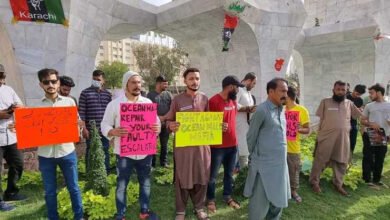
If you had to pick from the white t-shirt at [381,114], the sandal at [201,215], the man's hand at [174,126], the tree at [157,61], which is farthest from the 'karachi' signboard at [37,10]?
the tree at [157,61]

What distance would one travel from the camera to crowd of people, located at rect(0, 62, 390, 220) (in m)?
3.54

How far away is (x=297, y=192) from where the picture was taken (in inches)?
213

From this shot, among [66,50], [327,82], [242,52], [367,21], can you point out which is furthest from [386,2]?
[66,50]

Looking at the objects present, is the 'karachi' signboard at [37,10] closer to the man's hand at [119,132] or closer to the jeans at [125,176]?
the man's hand at [119,132]

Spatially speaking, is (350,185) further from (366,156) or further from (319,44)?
(319,44)

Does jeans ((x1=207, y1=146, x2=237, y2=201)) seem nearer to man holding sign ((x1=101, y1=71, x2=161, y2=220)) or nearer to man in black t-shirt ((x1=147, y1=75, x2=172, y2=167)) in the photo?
man holding sign ((x1=101, y1=71, x2=161, y2=220))

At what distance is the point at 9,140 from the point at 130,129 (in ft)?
6.59

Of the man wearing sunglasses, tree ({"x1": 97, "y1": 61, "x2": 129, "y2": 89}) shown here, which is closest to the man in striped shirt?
the man wearing sunglasses

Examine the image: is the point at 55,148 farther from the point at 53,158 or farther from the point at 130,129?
the point at 130,129

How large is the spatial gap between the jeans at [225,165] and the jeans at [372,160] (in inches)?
115

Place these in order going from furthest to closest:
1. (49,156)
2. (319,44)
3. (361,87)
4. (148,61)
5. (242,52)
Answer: (148,61)
(319,44)
(242,52)
(361,87)
(49,156)

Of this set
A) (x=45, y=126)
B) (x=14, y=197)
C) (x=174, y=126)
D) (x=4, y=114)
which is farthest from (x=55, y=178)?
(x=14, y=197)

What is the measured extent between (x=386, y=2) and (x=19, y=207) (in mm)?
19220

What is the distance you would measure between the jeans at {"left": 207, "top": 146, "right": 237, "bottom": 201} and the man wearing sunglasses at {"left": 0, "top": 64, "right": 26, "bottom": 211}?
2.73 meters
